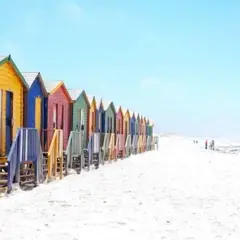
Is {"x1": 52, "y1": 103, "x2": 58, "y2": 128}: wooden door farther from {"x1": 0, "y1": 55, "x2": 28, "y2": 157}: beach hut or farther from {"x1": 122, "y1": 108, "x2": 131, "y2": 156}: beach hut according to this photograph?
{"x1": 122, "y1": 108, "x2": 131, "y2": 156}: beach hut

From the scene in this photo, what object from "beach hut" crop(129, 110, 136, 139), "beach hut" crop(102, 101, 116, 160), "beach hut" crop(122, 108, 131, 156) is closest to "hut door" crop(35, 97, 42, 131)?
"beach hut" crop(102, 101, 116, 160)

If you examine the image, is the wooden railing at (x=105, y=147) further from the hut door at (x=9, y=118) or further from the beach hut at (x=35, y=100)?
the hut door at (x=9, y=118)

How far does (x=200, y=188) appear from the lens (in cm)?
1483

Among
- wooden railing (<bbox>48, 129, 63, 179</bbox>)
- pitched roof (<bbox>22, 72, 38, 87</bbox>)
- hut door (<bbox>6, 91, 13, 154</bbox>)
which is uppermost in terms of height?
pitched roof (<bbox>22, 72, 38, 87</bbox>)

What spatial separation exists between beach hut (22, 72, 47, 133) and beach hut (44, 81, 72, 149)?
1.32 feet

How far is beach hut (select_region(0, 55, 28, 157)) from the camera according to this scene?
1375cm

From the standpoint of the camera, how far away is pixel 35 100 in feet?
55.6

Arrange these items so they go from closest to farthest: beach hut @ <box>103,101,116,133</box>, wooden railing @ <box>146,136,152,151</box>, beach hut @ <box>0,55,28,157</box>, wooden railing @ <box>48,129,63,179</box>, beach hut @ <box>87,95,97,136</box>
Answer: beach hut @ <box>0,55,28,157</box> < wooden railing @ <box>48,129,63,179</box> < beach hut @ <box>87,95,97,136</box> < beach hut @ <box>103,101,116,133</box> < wooden railing @ <box>146,136,152,151</box>

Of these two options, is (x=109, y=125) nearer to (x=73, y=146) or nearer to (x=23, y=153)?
(x=73, y=146)

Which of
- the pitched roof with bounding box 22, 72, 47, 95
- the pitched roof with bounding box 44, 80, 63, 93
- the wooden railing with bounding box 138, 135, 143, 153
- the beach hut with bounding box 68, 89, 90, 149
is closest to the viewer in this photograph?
the pitched roof with bounding box 22, 72, 47, 95

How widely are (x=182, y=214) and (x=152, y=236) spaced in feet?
7.50

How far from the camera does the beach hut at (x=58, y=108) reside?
18.5 m

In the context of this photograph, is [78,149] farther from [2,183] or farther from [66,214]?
[66,214]

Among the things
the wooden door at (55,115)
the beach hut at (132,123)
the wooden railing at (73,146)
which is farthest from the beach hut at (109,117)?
the wooden door at (55,115)
